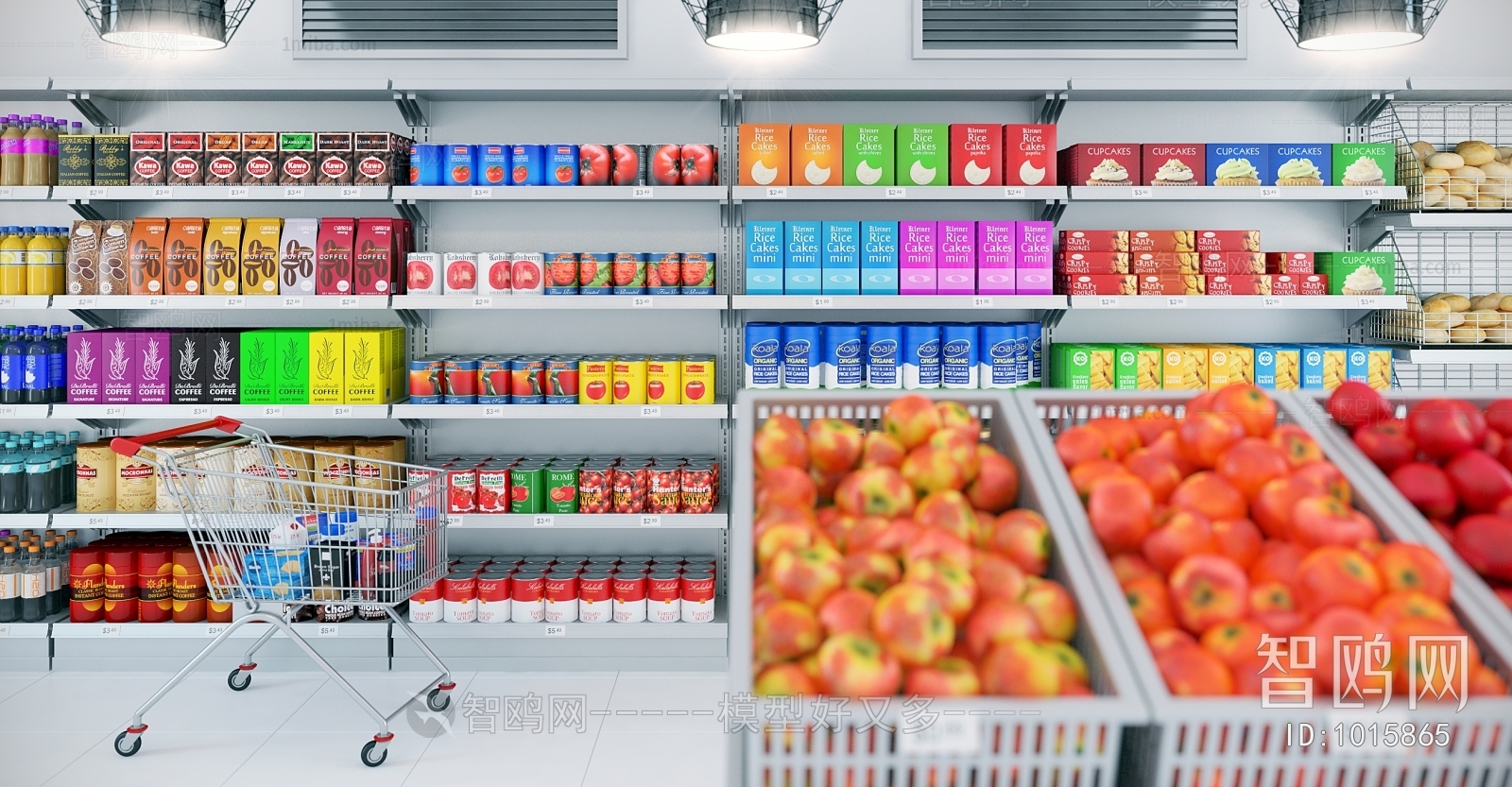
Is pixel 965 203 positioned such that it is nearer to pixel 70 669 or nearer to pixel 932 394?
pixel 932 394

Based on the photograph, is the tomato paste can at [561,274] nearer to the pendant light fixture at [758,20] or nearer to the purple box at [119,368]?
the pendant light fixture at [758,20]

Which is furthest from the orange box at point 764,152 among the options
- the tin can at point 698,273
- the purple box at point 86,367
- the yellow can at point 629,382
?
the purple box at point 86,367

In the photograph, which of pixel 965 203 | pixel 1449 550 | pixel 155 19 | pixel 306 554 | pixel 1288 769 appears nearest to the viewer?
pixel 1288 769

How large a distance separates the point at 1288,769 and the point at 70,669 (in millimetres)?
4171

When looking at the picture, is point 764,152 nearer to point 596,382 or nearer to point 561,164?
point 561,164

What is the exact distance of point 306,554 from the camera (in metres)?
3.17

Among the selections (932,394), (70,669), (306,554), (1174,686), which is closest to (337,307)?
(306,554)

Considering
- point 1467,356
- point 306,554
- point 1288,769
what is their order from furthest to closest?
point 1467,356 → point 306,554 → point 1288,769

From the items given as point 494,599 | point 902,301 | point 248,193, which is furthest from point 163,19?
point 902,301

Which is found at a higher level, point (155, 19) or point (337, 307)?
point (155, 19)

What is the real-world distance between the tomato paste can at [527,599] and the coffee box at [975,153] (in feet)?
6.81

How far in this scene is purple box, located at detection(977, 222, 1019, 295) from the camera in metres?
3.64

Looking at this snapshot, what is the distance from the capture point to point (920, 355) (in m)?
3.64

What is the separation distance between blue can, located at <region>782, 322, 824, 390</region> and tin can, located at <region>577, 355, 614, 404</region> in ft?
2.01
